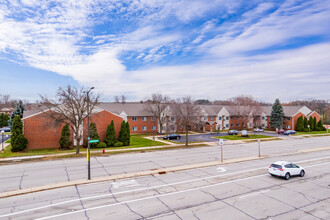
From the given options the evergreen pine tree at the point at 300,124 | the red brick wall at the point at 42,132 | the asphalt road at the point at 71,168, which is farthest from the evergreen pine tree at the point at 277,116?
the red brick wall at the point at 42,132

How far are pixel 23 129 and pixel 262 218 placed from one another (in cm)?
3728

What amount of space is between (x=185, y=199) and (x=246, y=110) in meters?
60.9

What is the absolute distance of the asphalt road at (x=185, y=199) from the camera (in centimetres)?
1224

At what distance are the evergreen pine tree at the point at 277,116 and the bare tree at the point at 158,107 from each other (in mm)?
34066

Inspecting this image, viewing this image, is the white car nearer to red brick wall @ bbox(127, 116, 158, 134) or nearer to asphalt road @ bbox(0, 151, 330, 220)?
asphalt road @ bbox(0, 151, 330, 220)

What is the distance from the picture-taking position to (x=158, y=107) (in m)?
58.8

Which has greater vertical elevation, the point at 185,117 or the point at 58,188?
the point at 185,117

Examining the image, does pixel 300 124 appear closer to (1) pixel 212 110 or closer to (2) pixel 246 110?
(2) pixel 246 110

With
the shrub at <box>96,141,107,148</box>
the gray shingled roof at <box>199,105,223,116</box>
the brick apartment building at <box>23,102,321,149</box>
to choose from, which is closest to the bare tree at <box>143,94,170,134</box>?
the brick apartment building at <box>23,102,321,149</box>

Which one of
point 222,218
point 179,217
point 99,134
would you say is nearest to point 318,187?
point 222,218

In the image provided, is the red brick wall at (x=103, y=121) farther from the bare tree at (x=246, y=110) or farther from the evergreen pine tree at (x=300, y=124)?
the evergreen pine tree at (x=300, y=124)

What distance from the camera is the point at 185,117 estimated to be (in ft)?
127

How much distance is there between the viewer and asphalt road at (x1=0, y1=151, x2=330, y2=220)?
482 inches

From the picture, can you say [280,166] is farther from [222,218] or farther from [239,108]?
[239,108]
